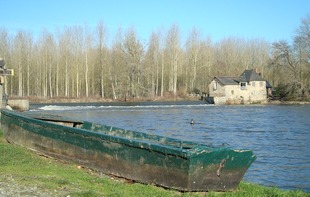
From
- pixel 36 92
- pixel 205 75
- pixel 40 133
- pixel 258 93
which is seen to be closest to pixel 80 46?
pixel 36 92

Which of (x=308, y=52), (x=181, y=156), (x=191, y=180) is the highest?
(x=308, y=52)

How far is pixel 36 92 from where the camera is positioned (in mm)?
86938

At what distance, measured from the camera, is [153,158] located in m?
9.22

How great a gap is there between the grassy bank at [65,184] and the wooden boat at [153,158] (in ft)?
0.73

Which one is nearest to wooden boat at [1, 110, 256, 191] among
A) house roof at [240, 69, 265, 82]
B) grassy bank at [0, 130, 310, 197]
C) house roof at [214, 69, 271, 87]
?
grassy bank at [0, 130, 310, 197]

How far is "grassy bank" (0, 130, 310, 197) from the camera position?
788 centimetres

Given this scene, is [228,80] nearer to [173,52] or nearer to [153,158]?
[173,52]

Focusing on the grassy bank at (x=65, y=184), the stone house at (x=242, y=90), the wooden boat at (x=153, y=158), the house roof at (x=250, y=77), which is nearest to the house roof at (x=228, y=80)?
the stone house at (x=242, y=90)

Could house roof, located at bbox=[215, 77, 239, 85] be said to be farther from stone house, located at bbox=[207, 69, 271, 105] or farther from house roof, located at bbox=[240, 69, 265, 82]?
house roof, located at bbox=[240, 69, 265, 82]

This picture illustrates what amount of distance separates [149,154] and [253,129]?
2153 cm

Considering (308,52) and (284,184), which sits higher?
(308,52)

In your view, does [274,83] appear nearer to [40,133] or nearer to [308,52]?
[308,52]

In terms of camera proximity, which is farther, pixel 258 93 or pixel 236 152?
pixel 258 93

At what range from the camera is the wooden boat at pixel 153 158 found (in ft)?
28.4
